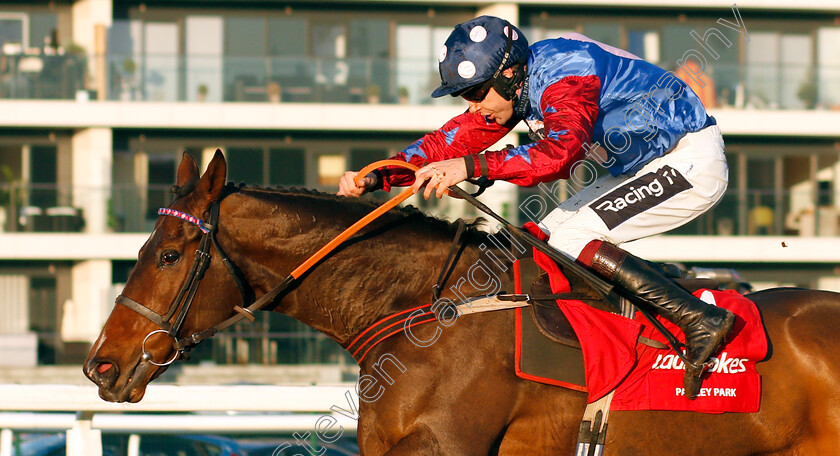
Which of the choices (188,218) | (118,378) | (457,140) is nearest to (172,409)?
(118,378)

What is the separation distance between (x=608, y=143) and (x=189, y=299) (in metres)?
1.73

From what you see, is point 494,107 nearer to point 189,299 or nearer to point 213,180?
point 213,180

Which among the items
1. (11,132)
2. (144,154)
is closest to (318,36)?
(144,154)

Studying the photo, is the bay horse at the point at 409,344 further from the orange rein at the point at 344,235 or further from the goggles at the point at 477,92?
the goggles at the point at 477,92

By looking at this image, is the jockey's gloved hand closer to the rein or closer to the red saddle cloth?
the rein

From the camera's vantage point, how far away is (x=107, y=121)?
66.7ft

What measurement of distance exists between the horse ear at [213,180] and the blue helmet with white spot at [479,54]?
0.88 m

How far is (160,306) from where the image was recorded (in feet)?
11.3

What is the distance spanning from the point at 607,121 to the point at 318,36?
19486mm

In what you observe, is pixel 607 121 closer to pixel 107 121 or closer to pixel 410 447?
pixel 410 447

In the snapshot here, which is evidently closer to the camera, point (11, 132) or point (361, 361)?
point (361, 361)

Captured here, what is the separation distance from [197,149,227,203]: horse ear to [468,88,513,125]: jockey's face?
1.07m

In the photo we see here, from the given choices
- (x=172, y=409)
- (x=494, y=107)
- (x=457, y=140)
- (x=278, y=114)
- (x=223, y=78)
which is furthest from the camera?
(x=278, y=114)

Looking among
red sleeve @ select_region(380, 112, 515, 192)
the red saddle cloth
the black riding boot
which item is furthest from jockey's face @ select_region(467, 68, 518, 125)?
the black riding boot
